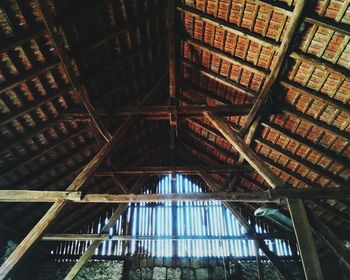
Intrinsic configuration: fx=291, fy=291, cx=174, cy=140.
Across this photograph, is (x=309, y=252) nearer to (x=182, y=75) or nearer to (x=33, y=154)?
(x=182, y=75)

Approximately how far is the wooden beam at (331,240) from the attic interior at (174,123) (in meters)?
0.02

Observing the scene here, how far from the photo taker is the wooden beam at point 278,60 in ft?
12.8

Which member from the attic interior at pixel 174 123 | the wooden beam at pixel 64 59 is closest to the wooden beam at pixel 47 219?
the attic interior at pixel 174 123

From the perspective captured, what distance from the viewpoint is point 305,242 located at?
3.90m

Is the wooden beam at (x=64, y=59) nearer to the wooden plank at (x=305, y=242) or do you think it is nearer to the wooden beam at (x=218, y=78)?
the wooden beam at (x=218, y=78)

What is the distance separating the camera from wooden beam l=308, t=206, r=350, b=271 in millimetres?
4074

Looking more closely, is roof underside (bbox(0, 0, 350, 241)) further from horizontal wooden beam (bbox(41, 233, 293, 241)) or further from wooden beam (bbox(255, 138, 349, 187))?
horizontal wooden beam (bbox(41, 233, 293, 241))

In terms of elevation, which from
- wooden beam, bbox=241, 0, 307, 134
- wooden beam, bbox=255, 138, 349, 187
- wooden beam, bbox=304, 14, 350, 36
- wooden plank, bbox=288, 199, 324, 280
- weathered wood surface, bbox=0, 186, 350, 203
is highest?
wooden beam, bbox=241, 0, 307, 134

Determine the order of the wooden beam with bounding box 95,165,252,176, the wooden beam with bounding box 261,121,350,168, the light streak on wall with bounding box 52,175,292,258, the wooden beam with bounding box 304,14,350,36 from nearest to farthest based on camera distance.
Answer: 1. the wooden beam with bounding box 304,14,350,36
2. the wooden beam with bounding box 261,121,350,168
3. the wooden beam with bounding box 95,165,252,176
4. the light streak on wall with bounding box 52,175,292,258

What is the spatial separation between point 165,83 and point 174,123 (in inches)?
40.8

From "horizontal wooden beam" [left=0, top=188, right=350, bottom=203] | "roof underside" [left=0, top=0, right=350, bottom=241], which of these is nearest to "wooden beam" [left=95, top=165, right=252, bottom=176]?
"roof underside" [left=0, top=0, right=350, bottom=241]

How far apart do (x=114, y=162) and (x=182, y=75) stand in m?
3.15

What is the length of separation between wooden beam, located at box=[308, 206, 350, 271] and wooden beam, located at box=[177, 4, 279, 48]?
2797 mm

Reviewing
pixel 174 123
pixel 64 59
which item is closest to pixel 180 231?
pixel 174 123
